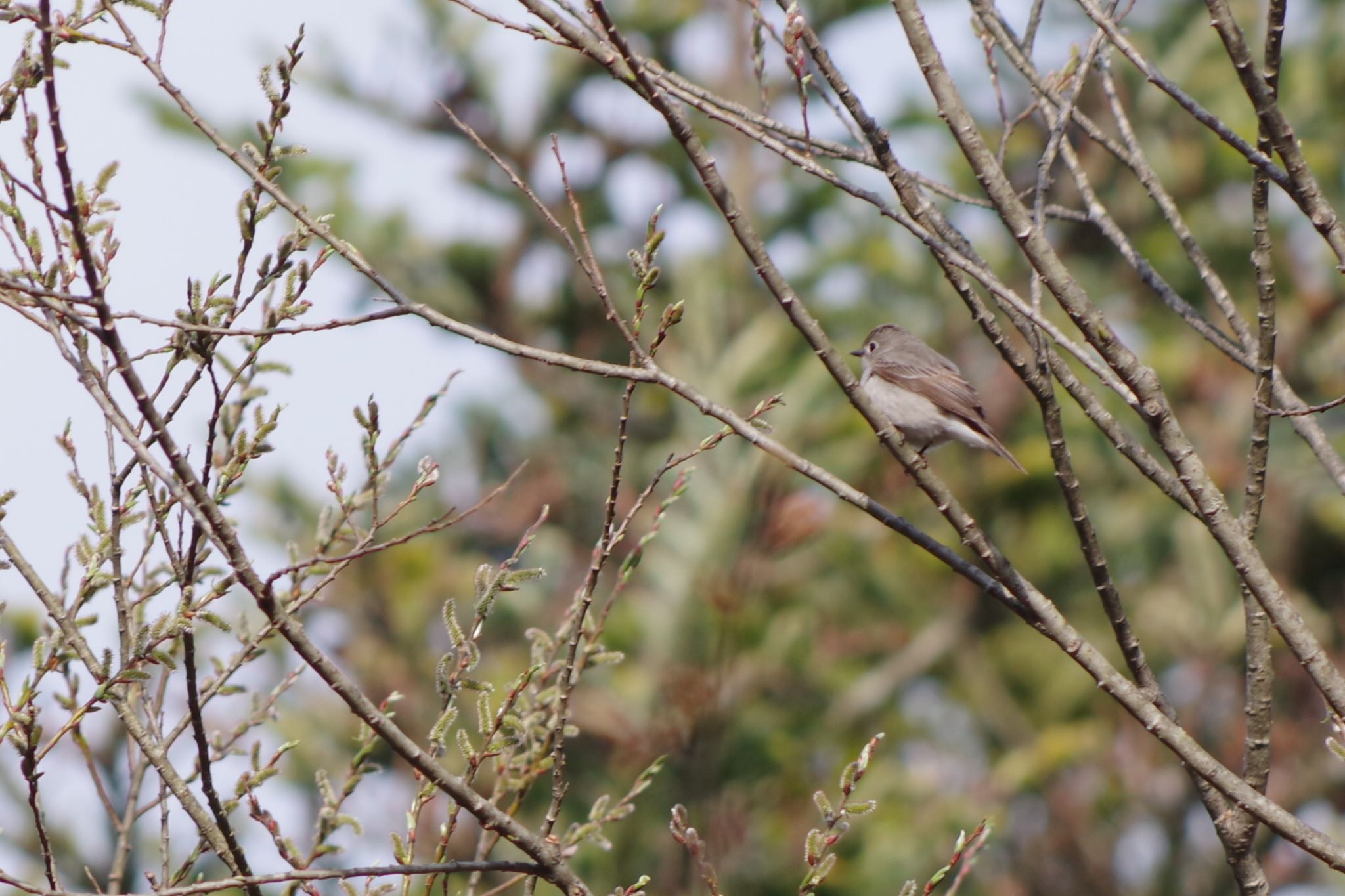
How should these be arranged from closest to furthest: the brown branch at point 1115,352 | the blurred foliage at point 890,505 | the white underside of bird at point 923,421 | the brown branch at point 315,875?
1. the brown branch at point 315,875
2. the brown branch at point 1115,352
3. the white underside of bird at point 923,421
4. the blurred foliage at point 890,505

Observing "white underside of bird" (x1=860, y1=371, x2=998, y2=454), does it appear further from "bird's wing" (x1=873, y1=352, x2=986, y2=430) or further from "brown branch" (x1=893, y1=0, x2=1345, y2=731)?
"brown branch" (x1=893, y1=0, x2=1345, y2=731)

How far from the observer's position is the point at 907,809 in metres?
9.11

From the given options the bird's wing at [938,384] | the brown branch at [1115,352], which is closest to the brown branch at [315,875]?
the brown branch at [1115,352]

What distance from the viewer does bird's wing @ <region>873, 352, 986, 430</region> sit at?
6.38m

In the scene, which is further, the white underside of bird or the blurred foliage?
the blurred foliage

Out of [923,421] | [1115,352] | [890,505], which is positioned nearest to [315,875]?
[1115,352]

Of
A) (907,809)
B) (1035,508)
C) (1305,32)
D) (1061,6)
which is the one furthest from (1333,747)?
(1305,32)

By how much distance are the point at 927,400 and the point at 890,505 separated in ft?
12.6

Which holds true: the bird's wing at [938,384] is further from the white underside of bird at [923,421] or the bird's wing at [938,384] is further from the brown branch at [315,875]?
the brown branch at [315,875]

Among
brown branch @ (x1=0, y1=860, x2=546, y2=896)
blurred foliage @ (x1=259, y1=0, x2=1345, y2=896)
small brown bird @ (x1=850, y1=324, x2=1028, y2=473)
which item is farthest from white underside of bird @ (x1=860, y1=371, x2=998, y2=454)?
brown branch @ (x1=0, y1=860, x2=546, y2=896)

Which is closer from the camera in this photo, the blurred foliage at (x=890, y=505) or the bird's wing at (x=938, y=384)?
the bird's wing at (x=938, y=384)

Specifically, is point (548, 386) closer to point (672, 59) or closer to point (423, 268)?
point (423, 268)

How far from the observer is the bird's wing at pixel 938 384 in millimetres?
6375

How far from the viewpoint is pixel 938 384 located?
6.51 metres
